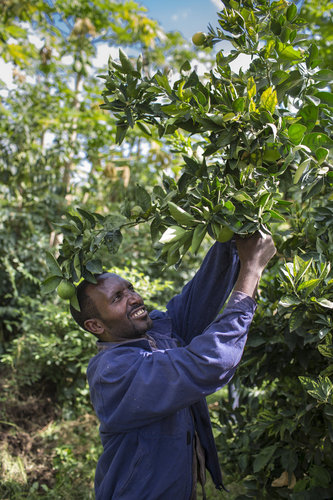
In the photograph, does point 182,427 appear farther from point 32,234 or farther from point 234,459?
point 32,234

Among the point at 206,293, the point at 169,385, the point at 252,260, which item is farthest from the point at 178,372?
the point at 206,293

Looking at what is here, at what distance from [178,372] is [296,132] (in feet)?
2.79

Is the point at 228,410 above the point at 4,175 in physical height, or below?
below

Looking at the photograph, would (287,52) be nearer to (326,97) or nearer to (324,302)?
(326,97)

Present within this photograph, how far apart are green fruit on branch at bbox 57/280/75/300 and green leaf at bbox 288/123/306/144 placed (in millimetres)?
941

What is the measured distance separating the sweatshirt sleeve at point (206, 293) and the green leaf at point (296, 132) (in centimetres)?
49

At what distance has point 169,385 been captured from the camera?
58.7 inches

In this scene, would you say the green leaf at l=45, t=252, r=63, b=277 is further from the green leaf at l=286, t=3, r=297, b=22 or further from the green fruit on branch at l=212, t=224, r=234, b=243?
the green leaf at l=286, t=3, r=297, b=22

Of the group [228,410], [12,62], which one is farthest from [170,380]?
[12,62]

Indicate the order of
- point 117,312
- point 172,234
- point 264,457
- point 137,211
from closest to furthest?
1. point 172,234
2. point 137,211
3. point 117,312
4. point 264,457

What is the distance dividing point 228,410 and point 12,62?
5640 millimetres

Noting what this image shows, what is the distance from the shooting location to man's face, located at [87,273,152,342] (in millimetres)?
1881

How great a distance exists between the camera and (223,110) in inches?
58.5

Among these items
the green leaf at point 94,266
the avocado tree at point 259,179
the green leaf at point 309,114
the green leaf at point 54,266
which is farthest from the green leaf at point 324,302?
the green leaf at point 54,266
